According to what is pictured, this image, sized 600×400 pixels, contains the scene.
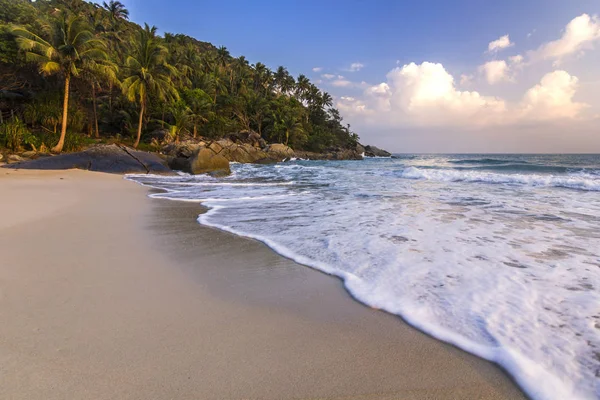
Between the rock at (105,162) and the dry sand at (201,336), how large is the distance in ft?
45.2

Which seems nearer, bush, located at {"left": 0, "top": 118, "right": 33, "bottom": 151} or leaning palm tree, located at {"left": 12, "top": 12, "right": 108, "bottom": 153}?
bush, located at {"left": 0, "top": 118, "right": 33, "bottom": 151}

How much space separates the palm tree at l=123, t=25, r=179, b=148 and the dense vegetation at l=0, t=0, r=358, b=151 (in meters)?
0.08

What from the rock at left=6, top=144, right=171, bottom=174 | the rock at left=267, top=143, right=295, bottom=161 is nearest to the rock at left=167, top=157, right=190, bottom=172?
the rock at left=6, top=144, right=171, bottom=174

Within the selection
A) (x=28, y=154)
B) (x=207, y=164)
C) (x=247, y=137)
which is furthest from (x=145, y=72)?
(x=247, y=137)

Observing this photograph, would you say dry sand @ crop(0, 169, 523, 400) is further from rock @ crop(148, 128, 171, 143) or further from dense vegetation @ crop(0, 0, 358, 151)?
rock @ crop(148, 128, 171, 143)

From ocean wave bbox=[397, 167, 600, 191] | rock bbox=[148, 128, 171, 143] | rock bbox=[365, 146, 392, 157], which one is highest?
rock bbox=[148, 128, 171, 143]

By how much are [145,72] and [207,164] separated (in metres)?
12.7

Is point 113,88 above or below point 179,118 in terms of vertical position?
above

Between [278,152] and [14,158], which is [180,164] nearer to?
[14,158]

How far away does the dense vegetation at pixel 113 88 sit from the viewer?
19656mm

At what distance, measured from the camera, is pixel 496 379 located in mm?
1685

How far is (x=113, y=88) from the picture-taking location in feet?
108

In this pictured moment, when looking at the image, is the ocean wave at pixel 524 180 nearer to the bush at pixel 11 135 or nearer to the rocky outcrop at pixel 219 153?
the rocky outcrop at pixel 219 153

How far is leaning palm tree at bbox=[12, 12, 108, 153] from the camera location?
18.6 meters
